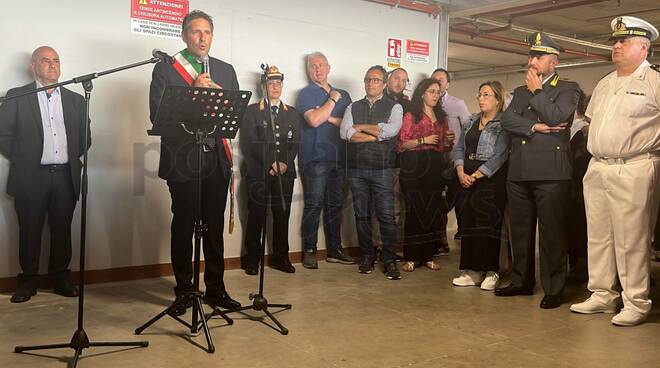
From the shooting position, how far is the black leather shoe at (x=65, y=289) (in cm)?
425

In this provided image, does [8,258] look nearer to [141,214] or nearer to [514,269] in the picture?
[141,214]

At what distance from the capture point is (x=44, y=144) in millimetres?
4242

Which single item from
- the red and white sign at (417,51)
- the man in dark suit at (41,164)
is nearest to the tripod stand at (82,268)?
the man in dark suit at (41,164)

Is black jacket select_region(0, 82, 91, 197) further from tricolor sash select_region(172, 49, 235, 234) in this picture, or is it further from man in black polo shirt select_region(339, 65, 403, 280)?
man in black polo shirt select_region(339, 65, 403, 280)

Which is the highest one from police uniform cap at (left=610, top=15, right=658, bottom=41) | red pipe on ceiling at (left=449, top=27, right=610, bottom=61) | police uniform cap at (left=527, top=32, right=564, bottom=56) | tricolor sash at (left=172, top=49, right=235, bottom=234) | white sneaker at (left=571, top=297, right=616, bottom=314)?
red pipe on ceiling at (left=449, top=27, right=610, bottom=61)

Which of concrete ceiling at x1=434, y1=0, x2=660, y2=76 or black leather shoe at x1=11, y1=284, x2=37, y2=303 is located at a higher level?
concrete ceiling at x1=434, y1=0, x2=660, y2=76

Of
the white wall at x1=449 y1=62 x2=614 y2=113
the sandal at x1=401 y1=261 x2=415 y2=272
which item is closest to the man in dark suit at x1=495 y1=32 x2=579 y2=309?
the sandal at x1=401 y1=261 x2=415 y2=272

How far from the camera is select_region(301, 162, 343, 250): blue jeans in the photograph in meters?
5.58

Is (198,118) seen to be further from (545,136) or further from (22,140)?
(545,136)

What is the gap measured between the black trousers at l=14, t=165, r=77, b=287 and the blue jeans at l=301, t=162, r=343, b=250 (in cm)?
195

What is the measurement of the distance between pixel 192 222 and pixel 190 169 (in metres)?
0.32

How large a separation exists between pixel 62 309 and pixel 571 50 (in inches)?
382

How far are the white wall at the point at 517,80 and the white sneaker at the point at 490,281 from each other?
8.36 metres

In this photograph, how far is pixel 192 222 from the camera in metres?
3.73
